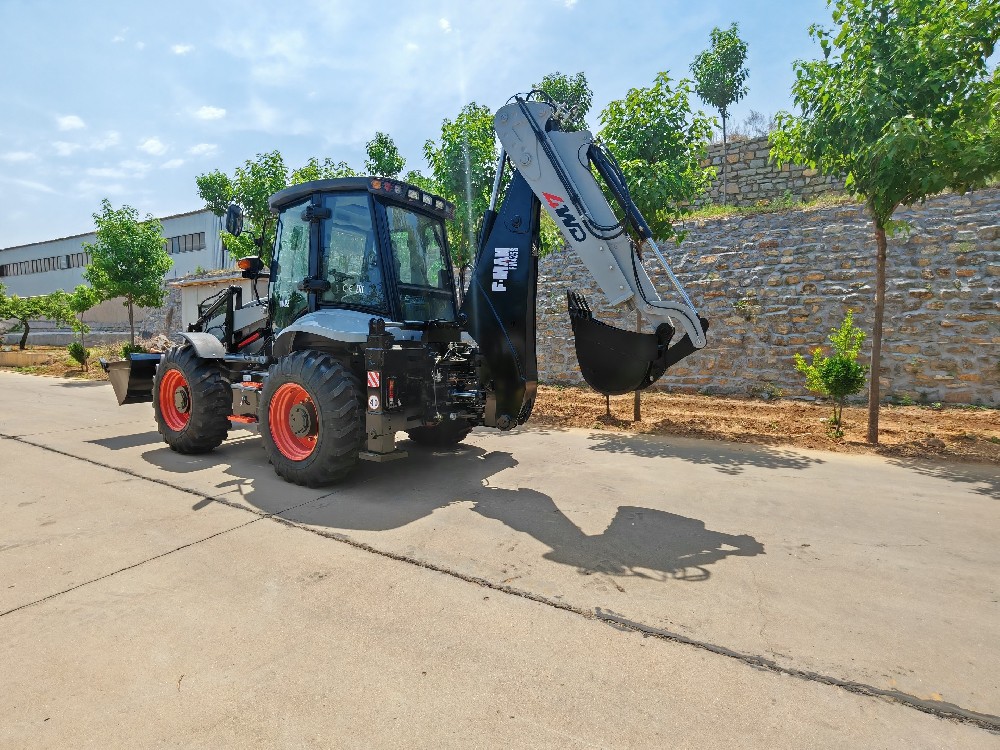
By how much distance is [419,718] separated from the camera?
6.81ft

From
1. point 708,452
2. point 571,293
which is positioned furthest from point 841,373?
point 571,293

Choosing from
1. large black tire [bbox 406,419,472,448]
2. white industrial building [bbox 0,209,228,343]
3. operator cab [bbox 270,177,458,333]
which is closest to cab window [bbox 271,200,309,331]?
operator cab [bbox 270,177,458,333]

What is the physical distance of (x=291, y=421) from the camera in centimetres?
510

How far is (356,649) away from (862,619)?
250 cm

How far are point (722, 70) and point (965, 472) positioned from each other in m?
29.0

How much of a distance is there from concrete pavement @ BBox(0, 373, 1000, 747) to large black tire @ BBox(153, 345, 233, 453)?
845mm

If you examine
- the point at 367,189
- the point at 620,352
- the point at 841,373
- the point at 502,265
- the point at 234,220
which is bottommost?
the point at 841,373

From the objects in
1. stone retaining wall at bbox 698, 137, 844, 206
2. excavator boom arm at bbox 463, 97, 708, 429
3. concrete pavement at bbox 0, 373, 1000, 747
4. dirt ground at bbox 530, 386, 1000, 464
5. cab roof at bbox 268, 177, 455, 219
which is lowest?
concrete pavement at bbox 0, 373, 1000, 747

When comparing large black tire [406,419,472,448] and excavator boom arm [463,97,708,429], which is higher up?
excavator boom arm [463,97,708,429]

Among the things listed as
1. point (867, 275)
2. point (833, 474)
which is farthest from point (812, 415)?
point (833, 474)

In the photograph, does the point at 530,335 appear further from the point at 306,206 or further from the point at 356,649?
the point at 356,649

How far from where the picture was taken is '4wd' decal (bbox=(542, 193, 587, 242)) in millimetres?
4945

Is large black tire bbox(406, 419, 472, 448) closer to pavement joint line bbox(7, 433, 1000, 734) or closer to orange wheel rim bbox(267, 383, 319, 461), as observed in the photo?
orange wheel rim bbox(267, 383, 319, 461)

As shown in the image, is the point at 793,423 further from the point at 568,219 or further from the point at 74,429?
Result: the point at 74,429
